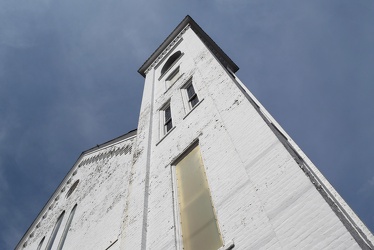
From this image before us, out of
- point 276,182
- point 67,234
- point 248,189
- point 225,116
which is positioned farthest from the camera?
point 67,234

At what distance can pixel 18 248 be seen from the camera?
18922 millimetres

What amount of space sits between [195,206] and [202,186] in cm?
50

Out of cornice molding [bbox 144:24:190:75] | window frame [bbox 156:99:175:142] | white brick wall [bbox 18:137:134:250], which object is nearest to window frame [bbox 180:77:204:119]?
window frame [bbox 156:99:175:142]

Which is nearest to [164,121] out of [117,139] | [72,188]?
[117,139]

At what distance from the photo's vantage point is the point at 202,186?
7.92 metres

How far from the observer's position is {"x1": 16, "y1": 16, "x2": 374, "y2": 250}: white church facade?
5.24m

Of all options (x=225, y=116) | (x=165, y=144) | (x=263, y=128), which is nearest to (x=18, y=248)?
(x=165, y=144)

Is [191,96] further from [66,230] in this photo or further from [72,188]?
[72,188]

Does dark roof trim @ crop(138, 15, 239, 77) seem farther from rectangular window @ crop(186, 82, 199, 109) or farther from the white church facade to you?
rectangular window @ crop(186, 82, 199, 109)

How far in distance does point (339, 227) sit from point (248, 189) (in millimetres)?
2092

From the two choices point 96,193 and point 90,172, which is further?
point 90,172

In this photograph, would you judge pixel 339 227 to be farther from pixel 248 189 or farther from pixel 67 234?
pixel 67 234

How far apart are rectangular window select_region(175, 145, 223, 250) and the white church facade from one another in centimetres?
3

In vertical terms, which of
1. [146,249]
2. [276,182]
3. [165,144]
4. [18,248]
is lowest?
[276,182]
